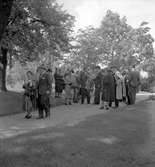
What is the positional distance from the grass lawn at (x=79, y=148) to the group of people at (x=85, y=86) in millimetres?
4347

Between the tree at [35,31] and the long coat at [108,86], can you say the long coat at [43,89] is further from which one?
the tree at [35,31]

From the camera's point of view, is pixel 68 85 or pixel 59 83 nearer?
pixel 68 85

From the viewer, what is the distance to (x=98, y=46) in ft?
185

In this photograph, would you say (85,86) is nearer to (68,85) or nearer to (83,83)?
(83,83)

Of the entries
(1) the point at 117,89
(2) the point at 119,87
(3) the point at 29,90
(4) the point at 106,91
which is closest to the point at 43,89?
(3) the point at 29,90

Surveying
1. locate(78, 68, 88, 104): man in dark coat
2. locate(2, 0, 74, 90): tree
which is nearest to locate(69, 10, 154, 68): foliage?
locate(2, 0, 74, 90): tree

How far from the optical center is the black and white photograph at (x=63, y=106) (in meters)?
7.25

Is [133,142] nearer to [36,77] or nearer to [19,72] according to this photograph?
[36,77]

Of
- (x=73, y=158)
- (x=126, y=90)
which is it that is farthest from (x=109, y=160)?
(x=126, y=90)

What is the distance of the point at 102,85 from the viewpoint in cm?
1845

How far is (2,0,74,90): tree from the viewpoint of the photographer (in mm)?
28484

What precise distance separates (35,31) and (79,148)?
2377cm

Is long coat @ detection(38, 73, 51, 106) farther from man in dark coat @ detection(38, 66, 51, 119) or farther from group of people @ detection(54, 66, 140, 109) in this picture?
group of people @ detection(54, 66, 140, 109)

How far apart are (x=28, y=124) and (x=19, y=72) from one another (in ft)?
172
